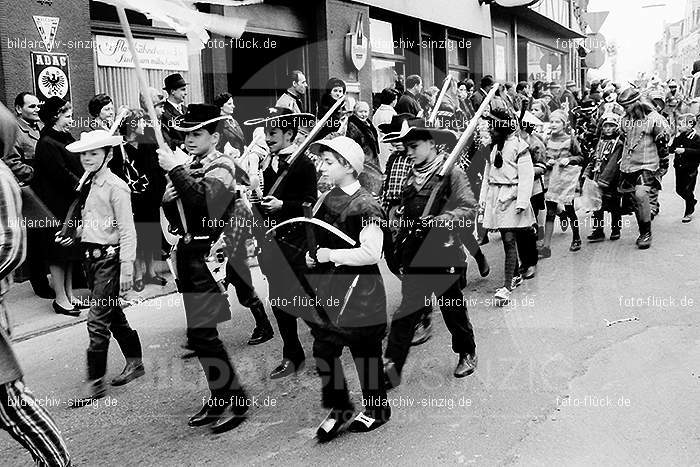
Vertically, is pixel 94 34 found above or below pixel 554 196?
above

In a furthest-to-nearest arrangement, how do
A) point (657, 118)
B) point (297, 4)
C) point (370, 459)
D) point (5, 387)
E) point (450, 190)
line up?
point (297, 4) → point (657, 118) → point (450, 190) → point (370, 459) → point (5, 387)

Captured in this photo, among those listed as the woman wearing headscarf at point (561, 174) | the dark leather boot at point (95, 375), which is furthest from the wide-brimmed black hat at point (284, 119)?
the woman wearing headscarf at point (561, 174)

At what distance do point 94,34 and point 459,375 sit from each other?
6876 millimetres

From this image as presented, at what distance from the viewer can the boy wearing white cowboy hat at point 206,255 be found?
446cm

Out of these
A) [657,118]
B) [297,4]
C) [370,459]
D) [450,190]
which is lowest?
[370,459]

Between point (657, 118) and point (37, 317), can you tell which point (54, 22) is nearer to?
point (37, 317)

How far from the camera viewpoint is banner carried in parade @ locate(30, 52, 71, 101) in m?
8.39

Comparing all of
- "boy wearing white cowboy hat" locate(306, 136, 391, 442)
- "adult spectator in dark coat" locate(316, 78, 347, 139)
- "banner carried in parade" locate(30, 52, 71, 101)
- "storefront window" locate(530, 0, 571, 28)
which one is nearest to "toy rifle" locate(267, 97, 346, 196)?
"boy wearing white cowboy hat" locate(306, 136, 391, 442)

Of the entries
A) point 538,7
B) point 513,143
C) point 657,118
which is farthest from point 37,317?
point 538,7

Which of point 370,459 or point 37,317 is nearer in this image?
point 370,459

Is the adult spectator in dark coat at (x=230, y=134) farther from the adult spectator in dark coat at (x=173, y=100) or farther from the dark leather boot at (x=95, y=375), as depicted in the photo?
the dark leather boot at (x=95, y=375)

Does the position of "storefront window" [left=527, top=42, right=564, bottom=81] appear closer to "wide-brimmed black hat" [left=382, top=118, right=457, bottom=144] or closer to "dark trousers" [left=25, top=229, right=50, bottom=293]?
"dark trousers" [left=25, top=229, right=50, bottom=293]

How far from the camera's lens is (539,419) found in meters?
4.32

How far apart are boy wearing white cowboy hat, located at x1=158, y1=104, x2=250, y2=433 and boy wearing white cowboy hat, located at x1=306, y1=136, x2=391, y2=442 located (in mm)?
629
